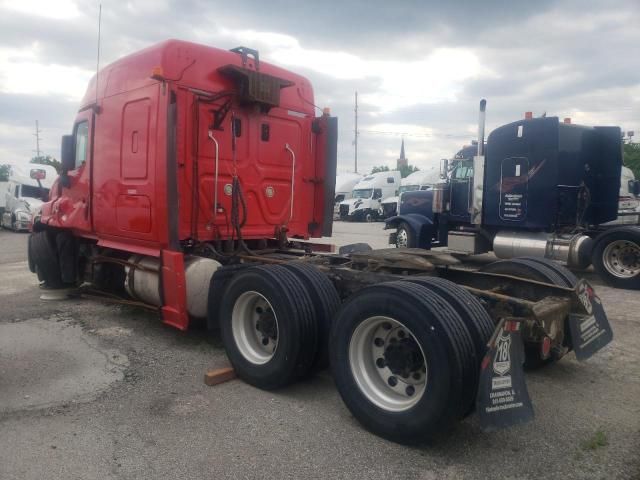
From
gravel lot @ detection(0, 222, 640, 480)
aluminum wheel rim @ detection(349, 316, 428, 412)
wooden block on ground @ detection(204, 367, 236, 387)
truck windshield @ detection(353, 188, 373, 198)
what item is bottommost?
gravel lot @ detection(0, 222, 640, 480)

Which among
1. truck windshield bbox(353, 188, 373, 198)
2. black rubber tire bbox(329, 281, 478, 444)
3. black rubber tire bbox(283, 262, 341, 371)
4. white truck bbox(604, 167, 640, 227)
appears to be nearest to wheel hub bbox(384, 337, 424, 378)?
black rubber tire bbox(329, 281, 478, 444)

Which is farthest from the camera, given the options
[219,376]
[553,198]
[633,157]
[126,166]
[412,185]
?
[633,157]

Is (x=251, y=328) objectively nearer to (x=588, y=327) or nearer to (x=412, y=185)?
(x=588, y=327)

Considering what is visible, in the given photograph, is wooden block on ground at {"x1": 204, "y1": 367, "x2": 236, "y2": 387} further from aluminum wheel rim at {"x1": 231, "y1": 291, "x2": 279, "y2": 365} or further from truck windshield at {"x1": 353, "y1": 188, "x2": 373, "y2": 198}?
truck windshield at {"x1": 353, "y1": 188, "x2": 373, "y2": 198}

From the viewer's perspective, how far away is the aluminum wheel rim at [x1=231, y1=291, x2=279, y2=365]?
418cm

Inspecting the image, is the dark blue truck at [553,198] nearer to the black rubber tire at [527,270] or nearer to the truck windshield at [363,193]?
the black rubber tire at [527,270]

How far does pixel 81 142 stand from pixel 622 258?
8.78 m

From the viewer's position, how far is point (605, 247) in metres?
9.02

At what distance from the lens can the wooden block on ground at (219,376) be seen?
4070mm

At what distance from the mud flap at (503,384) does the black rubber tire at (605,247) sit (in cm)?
701

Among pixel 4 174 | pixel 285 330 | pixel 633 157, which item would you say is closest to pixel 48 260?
pixel 285 330

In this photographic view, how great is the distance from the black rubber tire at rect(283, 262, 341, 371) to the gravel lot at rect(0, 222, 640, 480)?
30 centimetres

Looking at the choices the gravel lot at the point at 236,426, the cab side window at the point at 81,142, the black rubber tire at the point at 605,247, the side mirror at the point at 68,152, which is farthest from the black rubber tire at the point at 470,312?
the black rubber tire at the point at 605,247

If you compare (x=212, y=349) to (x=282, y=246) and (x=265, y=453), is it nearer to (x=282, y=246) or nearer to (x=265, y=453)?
(x=282, y=246)
